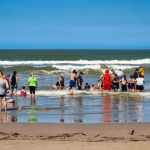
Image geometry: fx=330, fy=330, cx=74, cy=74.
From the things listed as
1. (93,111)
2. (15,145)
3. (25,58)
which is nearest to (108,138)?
(15,145)

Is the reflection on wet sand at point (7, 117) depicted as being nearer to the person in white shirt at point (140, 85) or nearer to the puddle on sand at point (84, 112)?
the puddle on sand at point (84, 112)

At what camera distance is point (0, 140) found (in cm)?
710

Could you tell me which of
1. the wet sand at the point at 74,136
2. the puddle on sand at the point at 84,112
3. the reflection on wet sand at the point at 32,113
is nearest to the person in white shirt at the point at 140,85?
the puddle on sand at the point at 84,112

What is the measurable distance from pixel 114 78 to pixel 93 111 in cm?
785

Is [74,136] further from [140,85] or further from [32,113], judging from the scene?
[140,85]

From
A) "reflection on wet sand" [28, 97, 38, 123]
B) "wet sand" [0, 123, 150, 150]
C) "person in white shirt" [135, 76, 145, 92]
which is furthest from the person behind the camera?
"person in white shirt" [135, 76, 145, 92]

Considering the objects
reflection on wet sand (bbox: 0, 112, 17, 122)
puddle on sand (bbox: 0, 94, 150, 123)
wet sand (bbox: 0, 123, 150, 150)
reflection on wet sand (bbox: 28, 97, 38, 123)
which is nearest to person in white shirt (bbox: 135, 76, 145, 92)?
puddle on sand (bbox: 0, 94, 150, 123)

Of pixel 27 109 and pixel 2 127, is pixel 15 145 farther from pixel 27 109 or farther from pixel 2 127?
pixel 27 109

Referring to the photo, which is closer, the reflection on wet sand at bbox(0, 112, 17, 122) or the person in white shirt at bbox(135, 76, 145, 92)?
the reflection on wet sand at bbox(0, 112, 17, 122)

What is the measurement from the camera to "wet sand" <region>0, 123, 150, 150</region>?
21.8 feet

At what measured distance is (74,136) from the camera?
7594 mm

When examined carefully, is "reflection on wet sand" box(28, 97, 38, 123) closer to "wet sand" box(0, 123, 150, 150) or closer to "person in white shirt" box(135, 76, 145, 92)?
"wet sand" box(0, 123, 150, 150)

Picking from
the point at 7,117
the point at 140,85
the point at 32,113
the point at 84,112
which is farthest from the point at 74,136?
the point at 140,85

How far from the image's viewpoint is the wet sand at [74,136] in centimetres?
664
